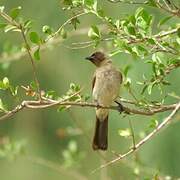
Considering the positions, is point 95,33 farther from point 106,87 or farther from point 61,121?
point 61,121

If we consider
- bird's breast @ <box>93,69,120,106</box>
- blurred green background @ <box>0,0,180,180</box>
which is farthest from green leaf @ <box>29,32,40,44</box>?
blurred green background @ <box>0,0,180,180</box>

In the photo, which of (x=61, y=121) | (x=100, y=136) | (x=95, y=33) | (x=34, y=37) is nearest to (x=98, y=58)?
(x=100, y=136)

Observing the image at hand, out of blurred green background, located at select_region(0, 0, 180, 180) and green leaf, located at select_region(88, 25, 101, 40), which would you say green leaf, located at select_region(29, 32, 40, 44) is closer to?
green leaf, located at select_region(88, 25, 101, 40)

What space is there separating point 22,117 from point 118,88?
17.8ft

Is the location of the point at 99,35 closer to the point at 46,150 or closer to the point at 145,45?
the point at 145,45

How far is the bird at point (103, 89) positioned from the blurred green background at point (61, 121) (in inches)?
38.2

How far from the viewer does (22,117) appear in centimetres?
1070

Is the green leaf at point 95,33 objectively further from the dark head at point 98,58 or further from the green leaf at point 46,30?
the dark head at point 98,58

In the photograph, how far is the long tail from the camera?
533cm

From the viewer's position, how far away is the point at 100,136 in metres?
5.45

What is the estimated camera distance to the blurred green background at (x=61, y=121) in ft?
24.8

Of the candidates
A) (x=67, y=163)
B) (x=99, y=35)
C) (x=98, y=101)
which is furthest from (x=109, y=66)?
(x=99, y=35)

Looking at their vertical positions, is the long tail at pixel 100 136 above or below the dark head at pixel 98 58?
below

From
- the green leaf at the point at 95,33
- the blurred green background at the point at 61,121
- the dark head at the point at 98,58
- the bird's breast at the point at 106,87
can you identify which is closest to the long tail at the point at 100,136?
the bird's breast at the point at 106,87
